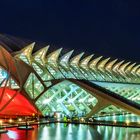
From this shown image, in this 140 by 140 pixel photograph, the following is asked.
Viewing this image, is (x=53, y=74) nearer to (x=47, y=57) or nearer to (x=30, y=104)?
(x=47, y=57)

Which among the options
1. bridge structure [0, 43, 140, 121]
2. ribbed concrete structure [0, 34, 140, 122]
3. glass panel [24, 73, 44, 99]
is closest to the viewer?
bridge structure [0, 43, 140, 121]

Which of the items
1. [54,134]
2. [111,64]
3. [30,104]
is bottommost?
[54,134]

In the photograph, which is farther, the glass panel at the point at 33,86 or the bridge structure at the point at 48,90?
the glass panel at the point at 33,86

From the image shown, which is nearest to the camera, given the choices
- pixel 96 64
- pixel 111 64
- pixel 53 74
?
pixel 53 74

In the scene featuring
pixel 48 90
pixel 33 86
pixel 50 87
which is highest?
pixel 33 86

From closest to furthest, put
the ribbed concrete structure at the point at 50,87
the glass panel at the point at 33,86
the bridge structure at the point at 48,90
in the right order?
the bridge structure at the point at 48,90
the ribbed concrete structure at the point at 50,87
the glass panel at the point at 33,86

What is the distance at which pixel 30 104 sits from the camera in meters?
53.2

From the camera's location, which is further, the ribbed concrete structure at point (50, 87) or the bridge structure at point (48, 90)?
the ribbed concrete structure at point (50, 87)

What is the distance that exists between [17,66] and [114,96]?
1295 centimetres

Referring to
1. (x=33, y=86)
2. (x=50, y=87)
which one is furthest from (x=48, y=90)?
(x=33, y=86)

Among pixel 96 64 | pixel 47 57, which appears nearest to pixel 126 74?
pixel 96 64

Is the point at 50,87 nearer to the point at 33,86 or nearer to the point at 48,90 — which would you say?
the point at 48,90

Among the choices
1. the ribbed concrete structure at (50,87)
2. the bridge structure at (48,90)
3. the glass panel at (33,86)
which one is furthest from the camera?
the glass panel at (33,86)

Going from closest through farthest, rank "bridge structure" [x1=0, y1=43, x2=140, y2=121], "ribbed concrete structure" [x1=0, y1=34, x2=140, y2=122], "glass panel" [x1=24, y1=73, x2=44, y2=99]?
Answer: "bridge structure" [x1=0, y1=43, x2=140, y2=121] < "ribbed concrete structure" [x1=0, y1=34, x2=140, y2=122] < "glass panel" [x1=24, y1=73, x2=44, y2=99]
